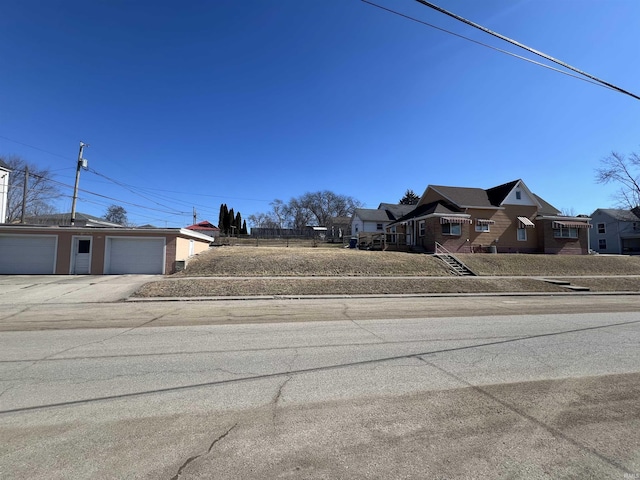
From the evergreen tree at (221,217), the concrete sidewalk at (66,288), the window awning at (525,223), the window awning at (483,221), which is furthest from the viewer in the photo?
the evergreen tree at (221,217)

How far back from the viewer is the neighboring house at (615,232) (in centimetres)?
5134

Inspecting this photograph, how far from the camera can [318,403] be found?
3.88m

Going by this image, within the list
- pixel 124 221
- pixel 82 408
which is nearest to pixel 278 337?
pixel 82 408

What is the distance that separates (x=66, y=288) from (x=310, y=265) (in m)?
12.4

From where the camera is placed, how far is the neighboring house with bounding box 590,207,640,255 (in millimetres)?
51344

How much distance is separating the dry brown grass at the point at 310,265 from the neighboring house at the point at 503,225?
7362mm

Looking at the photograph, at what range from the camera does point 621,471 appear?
105 inches

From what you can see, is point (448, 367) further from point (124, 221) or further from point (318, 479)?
point (124, 221)

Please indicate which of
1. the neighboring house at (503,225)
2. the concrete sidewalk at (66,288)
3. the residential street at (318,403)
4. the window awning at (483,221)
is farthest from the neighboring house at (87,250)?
the window awning at (483,221)

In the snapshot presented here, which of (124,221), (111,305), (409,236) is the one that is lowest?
(111,305)

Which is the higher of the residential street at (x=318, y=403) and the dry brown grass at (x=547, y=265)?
the dry brown grass at (x=547, y=265)

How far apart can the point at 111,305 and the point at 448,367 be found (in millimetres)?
11670

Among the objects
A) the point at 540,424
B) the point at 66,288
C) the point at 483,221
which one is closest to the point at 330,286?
the point at 66,288

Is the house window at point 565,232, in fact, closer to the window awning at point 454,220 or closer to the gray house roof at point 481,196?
the gray house roof at point 481,196
